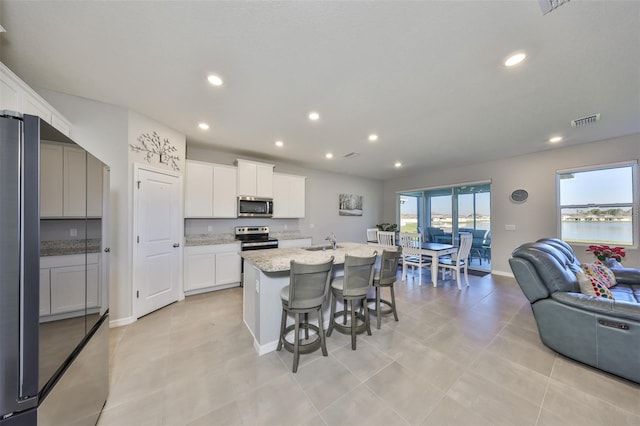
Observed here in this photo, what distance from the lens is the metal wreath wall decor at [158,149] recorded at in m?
2.93

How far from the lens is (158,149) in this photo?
313 centimetres

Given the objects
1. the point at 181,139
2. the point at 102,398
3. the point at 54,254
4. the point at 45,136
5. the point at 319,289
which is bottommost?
the point at 102,398

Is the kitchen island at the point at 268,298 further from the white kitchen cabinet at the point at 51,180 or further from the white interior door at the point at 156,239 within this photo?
the white interior door at the point at 156,239

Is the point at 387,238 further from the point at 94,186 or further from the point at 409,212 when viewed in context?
the point at 94,186

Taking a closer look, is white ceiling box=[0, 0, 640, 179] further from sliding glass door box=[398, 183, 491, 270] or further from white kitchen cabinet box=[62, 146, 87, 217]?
sliding glass door box=[398, 183, 491, 270]

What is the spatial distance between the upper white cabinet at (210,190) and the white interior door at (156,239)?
0.36m

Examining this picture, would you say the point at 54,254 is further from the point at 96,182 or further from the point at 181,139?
the point at 181,139

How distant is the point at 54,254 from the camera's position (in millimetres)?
987

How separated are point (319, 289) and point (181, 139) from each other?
3.34 metres

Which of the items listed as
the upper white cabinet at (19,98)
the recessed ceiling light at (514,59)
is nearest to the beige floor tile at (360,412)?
the recessed ceiling light at (514,59)

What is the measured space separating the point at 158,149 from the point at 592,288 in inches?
212

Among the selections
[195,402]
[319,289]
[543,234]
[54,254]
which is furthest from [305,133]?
[543,234]

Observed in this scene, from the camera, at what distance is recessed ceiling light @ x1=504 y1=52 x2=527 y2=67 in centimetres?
183

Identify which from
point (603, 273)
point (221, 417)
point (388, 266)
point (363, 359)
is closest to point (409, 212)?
point (603, 273)
